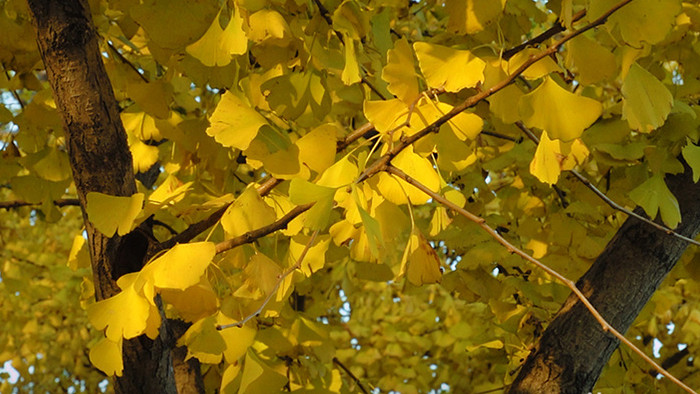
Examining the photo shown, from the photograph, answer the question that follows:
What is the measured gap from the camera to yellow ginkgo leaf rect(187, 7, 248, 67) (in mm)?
1219

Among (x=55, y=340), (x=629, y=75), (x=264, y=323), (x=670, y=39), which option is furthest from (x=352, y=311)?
(x=629, y=75)

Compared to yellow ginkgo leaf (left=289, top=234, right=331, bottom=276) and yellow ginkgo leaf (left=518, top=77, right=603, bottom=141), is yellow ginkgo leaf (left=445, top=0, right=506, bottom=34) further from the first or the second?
yellow ginkgo leaf (left=289, top=234, right=331, bottom=276)

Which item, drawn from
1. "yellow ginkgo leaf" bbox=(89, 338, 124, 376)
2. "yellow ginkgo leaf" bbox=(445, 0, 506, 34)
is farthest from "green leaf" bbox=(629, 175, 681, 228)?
"yellow ginkgo leaf" bbox=(89, 338, 124, 376)

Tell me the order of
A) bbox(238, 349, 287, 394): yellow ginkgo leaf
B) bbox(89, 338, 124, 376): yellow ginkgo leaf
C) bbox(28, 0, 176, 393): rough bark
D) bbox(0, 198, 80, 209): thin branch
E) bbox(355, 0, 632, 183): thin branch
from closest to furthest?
bbox(355, 0, 632, 183): thin branch
bbox(89, 338, 124, 376): yellow ginkgo leaf
bbox(238, 349, 287, 394): yellow ginkgo leaf
bbox(28, 0, 176, 393): rough bark
bbox(0, 198, 80, 209): thin branch

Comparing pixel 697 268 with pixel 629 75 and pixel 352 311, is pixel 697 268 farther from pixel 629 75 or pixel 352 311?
pixel 352 311

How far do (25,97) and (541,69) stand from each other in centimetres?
455

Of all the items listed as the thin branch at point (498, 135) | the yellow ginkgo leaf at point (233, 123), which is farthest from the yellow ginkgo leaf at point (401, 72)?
the thin branch at point (498, 135)

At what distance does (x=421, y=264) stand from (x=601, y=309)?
0.88 metres

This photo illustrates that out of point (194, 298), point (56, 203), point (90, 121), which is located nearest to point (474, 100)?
point (194, 298)

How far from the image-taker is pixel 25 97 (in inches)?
196

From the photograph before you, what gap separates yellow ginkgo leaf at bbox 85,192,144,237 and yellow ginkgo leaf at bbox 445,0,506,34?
570 mm

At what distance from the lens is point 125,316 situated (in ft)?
3.79

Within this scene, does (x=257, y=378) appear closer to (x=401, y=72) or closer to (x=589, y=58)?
(x=401, y=72)

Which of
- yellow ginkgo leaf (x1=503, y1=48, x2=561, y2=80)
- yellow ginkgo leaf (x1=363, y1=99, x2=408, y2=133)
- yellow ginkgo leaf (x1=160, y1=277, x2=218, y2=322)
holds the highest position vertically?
yellow ginkgo leaf (x1=503, y1=48, x2=561, y2=80)
